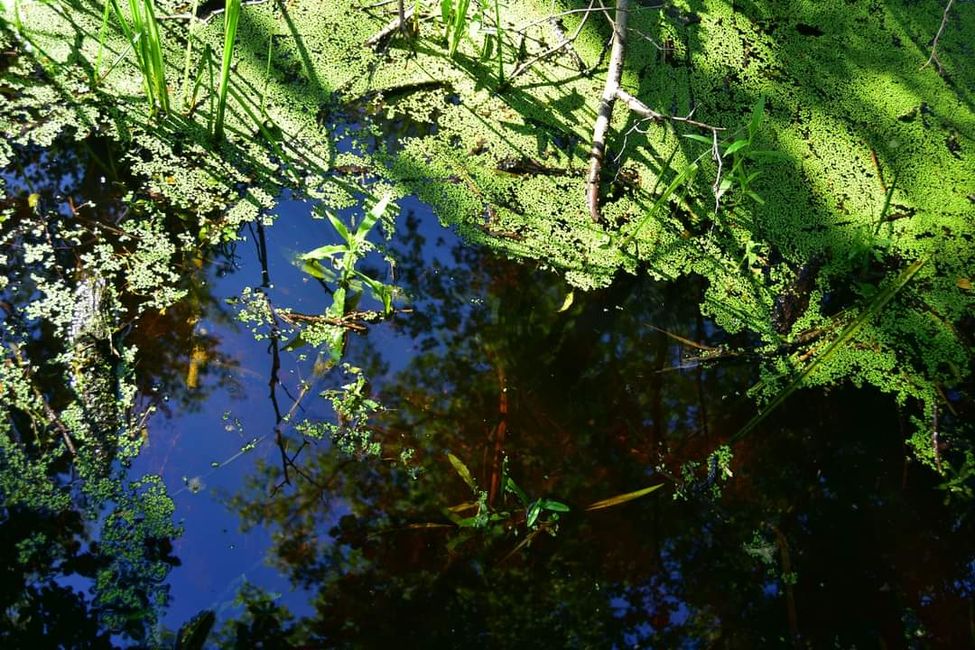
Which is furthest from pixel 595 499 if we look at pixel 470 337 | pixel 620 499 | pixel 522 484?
pixel 470 337

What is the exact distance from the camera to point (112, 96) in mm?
1843

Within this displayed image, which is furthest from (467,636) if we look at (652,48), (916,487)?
(652,48)

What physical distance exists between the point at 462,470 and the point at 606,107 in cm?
98

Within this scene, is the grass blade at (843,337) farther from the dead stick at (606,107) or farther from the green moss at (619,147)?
the dead stick at (606,107)

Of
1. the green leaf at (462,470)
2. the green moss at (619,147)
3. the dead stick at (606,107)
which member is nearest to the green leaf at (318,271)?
the green moss at (619,147)

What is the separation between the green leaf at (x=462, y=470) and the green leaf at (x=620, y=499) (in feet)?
0.80

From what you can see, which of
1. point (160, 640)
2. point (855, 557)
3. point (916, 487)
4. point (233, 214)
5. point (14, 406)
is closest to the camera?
point (160, 640)

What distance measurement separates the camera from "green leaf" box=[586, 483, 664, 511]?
1.46 metres

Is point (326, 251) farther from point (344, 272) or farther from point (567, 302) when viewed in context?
point (567, 302)

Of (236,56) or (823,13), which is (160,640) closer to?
(236,56)

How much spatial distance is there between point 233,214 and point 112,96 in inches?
19.4

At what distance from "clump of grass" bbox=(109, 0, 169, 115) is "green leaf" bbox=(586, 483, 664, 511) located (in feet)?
4.59

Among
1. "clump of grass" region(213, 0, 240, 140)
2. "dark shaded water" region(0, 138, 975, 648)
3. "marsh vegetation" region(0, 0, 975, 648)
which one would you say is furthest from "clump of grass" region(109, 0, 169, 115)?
"dark shaded water" region(0, 138, 975, 648)

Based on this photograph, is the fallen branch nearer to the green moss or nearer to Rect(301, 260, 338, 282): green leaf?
the green moss
